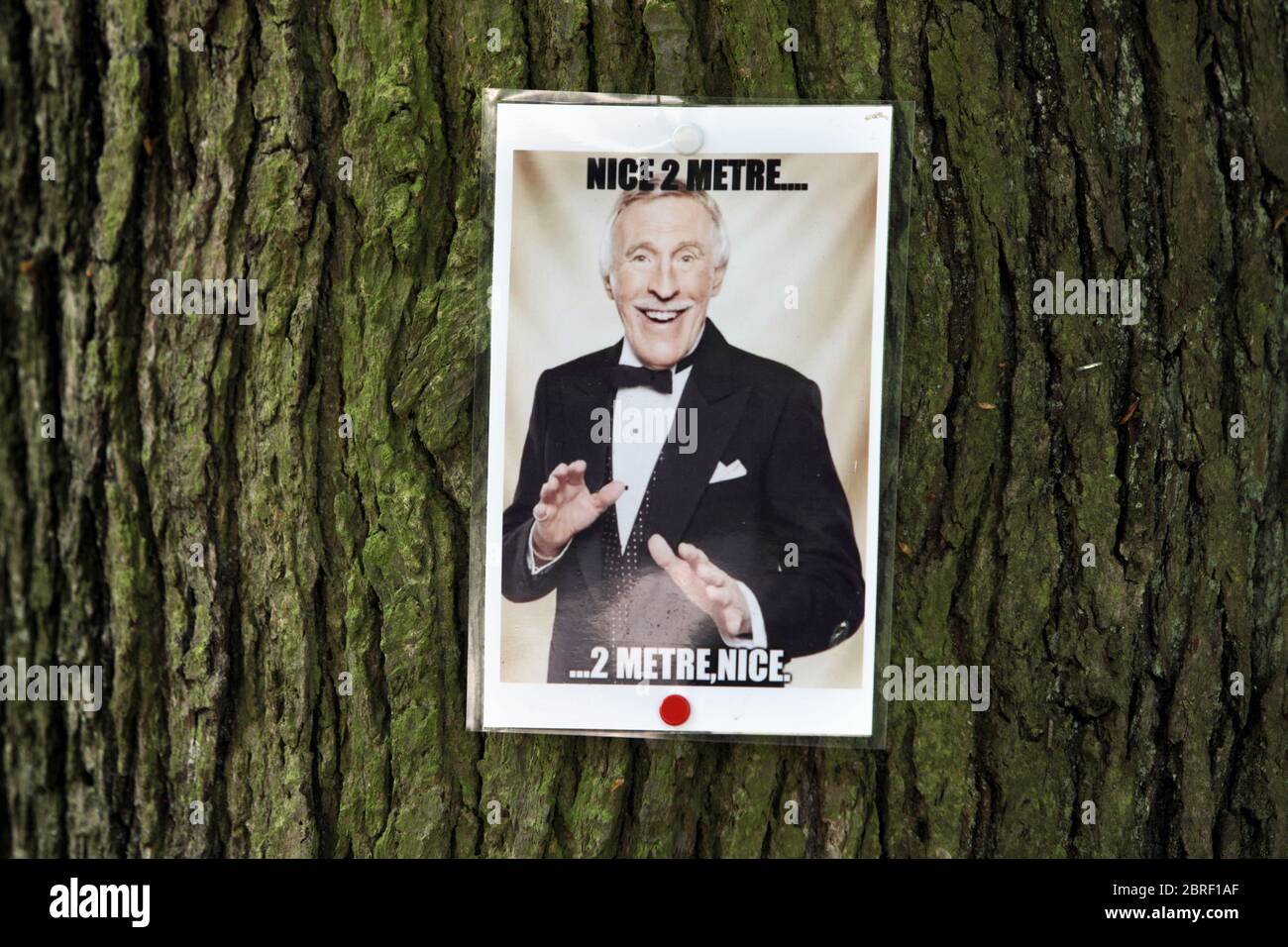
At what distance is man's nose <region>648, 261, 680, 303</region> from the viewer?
59.1 inches

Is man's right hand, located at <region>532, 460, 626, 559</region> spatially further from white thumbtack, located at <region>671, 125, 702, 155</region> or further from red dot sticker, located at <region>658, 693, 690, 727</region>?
white thumbtack, located at <region>671, 125, 702, 155</region>

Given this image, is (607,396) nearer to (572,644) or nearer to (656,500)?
(656,500)

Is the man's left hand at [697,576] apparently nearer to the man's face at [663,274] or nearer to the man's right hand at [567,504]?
the man's right hand at [567,504]

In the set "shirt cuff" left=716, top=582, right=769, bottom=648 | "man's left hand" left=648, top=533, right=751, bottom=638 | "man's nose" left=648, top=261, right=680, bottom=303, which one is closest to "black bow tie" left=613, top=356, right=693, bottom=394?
"man's nose" left=648, top=261, right=680, bottom=303

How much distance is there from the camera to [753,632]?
1526 millimetres

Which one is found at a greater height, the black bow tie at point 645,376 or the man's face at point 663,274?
the man's face at point 663,274

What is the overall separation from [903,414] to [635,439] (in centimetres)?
44

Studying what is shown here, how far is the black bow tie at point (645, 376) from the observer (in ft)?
4.94

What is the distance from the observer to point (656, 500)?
1.51 m

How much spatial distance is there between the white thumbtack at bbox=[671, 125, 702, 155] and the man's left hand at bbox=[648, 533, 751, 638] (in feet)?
2.07

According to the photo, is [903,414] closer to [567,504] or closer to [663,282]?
[663,282]

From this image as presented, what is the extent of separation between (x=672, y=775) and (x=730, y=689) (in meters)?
0.17

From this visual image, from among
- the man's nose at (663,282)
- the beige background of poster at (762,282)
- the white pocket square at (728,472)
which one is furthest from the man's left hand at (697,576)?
the man's nose at (663,282)

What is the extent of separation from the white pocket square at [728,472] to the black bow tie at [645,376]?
0.15 m
